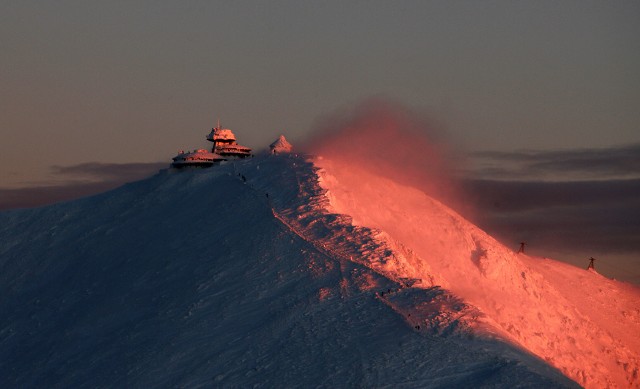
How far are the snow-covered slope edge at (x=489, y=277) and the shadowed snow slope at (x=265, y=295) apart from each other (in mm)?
254

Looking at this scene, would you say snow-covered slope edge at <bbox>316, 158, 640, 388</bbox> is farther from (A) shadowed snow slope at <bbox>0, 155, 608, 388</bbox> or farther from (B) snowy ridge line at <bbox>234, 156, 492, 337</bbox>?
(B) snowy ridge line at <bbox>234, 156, 492, 337</bbox>

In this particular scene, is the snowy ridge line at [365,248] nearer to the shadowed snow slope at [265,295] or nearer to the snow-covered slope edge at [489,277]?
the shadowed snow slope at [265,295]

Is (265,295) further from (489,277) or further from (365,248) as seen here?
(489,277)

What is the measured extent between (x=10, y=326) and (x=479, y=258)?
47.5 metres

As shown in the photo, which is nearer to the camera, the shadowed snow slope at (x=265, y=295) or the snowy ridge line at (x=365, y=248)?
the shadowed snow slope at (x=265, y=295)

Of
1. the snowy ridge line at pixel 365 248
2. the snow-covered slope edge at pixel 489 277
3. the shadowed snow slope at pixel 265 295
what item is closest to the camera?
the shadowed snow slope at pixel 265 295

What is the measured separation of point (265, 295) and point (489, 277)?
26.6 meters

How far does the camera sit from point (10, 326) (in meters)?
120

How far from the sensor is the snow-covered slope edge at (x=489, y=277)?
11162cm

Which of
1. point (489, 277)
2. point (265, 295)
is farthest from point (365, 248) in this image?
point (489, 277)

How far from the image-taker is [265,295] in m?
101

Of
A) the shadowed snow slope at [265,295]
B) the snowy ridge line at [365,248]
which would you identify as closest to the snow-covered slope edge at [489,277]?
the shadowed snow slope at [265,295]

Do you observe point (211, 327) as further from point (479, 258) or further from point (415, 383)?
point (479, 258)

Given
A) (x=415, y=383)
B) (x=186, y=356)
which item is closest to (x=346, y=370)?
(x=415, y=383)
